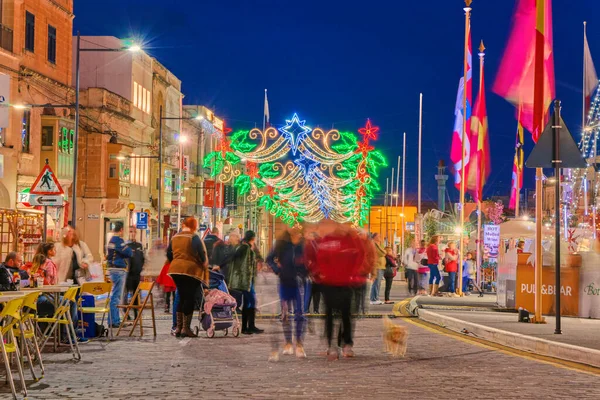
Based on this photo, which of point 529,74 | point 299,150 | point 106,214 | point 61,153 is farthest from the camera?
point 106,214

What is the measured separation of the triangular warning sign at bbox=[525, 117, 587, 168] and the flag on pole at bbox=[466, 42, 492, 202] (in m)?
16.2

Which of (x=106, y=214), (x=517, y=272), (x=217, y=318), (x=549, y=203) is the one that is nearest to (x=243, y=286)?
(x=217, y=318)

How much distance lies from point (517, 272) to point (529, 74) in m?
5.35

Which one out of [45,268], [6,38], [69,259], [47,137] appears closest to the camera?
[45,268]

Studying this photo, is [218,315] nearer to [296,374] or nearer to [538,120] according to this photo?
[296,374]

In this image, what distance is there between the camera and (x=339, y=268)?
1340 centimetres

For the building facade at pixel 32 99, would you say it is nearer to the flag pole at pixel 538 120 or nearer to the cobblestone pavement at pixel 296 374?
the flag pole at pixel 538 120

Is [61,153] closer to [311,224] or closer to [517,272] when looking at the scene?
[517,272]

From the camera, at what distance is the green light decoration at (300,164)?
131ft

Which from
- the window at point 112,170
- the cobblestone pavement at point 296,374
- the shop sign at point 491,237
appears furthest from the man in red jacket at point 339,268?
the window at point 112,170

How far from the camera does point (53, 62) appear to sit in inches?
1759

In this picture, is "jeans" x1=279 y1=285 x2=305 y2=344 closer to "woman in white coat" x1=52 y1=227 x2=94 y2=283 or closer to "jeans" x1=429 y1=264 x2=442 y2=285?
"woman in white coat" x1=52 y1=227 x2=94 y2=283

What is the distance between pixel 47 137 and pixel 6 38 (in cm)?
723

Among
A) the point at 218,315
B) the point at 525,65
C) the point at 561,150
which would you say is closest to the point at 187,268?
the point at 218,315
